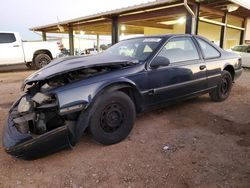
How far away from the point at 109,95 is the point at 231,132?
2.05m

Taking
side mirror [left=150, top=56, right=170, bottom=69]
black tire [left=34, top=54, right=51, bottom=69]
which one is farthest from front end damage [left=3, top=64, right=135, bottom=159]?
black tire [left=34, top=54, right=51, bottom=69]

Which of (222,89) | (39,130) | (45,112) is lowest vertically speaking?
(222,89)

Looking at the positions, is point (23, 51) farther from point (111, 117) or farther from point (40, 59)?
point (111, 117)

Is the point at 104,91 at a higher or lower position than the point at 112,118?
higher

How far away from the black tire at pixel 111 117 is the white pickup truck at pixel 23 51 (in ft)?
29.8

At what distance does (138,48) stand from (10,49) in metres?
8.68

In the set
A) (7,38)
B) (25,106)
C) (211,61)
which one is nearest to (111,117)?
(25,106)

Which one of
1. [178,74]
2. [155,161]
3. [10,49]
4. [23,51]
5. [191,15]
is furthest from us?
[23,51]

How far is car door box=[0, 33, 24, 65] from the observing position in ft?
33.5

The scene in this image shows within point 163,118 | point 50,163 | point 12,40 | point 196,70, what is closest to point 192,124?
point 163,118

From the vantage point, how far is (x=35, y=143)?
238 cm

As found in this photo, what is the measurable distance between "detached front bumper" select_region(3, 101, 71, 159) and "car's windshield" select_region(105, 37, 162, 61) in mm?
1711

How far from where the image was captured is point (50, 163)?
262 cm

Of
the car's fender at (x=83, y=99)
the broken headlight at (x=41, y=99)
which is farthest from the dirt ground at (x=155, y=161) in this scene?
the broken headlight at (x=41, y=99)
